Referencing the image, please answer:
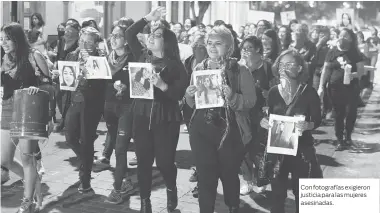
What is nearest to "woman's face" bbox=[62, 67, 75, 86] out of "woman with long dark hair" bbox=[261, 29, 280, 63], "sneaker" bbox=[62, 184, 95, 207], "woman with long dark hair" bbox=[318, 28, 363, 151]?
"sneaker" bbox=[62, 184, 95, 207]

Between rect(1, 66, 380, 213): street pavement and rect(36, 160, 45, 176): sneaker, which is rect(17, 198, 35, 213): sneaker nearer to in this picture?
rect(1, 66, 380, 213): street pavement

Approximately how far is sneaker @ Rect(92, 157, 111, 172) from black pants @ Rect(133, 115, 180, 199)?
222 centimetres

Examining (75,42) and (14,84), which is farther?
(75,42)

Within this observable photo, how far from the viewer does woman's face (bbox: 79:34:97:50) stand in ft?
19.8

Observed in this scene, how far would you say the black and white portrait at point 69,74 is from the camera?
584 centimetres

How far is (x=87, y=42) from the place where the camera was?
605cm

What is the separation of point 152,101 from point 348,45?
473cm

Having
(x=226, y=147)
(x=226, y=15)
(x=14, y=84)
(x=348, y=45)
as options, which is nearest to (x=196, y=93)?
(x=226, y=147)

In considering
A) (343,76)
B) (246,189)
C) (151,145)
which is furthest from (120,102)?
(343,76)

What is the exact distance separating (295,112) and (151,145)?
1358mm

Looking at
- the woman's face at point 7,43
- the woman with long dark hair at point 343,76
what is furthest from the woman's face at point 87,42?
the woman with long dark hair at point 343,76

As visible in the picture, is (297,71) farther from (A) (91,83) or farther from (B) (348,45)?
(B) (348,45)

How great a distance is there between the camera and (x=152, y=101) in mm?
5062
